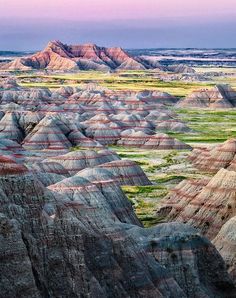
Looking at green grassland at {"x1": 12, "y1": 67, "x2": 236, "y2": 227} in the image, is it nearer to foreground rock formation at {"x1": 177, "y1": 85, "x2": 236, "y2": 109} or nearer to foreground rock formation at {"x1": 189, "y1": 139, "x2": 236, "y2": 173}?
foreground rock formation at {"x1": 189, "y1": 139, "x2": 236, "y2": 173}

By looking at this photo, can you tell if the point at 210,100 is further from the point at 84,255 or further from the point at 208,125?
the point at 84,255

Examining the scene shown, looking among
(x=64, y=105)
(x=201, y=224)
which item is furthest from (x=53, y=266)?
(x=64, y=105)

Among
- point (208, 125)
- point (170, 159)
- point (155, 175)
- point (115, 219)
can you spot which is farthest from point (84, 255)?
point (208, 125)

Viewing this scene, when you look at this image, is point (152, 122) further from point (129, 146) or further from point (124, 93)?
point (124, 93)

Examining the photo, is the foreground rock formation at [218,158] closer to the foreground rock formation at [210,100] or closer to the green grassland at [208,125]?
the green grassland at [208,125]

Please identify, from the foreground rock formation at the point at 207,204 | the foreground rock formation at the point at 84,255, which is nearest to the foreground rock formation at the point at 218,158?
the foreground rock formation at the point at 207,204
